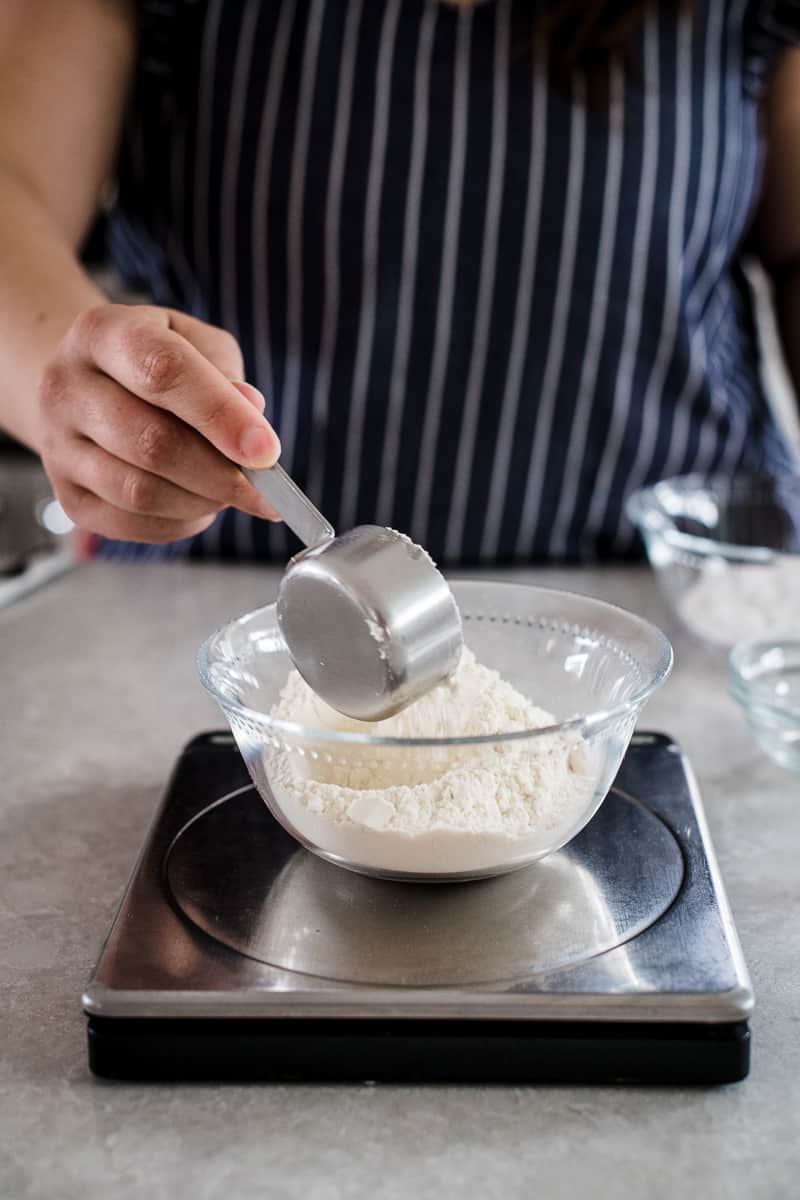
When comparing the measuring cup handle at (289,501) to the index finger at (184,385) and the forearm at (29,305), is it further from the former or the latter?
the forearm at (29,305)

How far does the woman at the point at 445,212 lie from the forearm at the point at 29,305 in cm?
15

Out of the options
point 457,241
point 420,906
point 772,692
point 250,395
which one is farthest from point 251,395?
point 457,241

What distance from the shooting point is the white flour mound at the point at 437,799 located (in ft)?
1.95

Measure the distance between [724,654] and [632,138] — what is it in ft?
1.68

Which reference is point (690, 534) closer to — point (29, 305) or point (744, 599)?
point (744, 599)

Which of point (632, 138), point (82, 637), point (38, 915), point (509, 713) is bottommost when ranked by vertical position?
point (82, 637)

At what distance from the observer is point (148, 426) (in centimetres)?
71

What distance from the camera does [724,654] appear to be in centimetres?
105

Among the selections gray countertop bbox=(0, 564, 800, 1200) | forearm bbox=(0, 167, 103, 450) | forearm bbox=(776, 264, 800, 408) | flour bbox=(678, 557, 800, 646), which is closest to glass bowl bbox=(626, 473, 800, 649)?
flour bbox=(678, 557, 800, 646)

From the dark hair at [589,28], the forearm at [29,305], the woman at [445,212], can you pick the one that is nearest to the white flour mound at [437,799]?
the forearm at [29,305]

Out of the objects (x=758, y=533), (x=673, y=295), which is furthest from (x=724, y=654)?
(x=673, y=295)

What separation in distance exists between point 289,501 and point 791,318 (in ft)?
2.93

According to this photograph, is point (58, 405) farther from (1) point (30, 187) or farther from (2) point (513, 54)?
(2) point (513, 54)

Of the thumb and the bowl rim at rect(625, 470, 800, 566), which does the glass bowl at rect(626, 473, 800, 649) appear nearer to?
the bowl rim at rect(625, 470, 800, 566)
